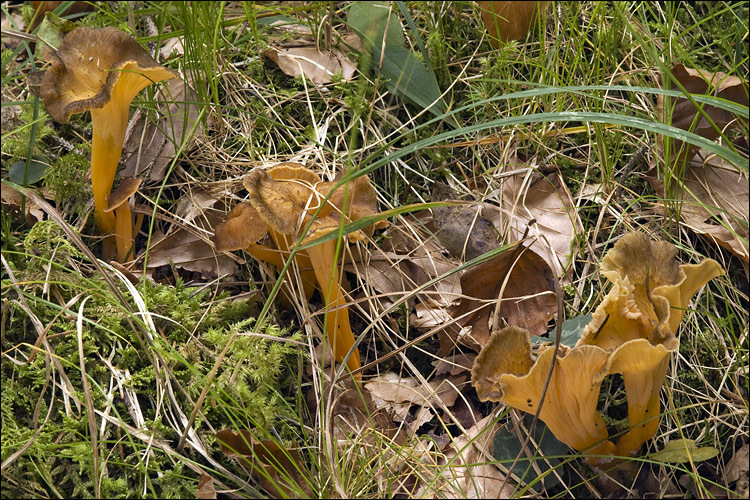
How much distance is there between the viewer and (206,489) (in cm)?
196

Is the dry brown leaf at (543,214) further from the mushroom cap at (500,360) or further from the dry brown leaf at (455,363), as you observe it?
the mushroom cap at (500,360)

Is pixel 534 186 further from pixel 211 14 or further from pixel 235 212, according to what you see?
pixel 211 14

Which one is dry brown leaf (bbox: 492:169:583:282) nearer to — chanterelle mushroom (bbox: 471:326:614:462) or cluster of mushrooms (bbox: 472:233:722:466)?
cluster of mushrooms (bbox: 472:233:722:466)

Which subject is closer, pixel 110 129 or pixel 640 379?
pixel 640 379

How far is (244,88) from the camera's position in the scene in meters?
2.95

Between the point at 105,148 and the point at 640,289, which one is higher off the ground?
the point at 105,148

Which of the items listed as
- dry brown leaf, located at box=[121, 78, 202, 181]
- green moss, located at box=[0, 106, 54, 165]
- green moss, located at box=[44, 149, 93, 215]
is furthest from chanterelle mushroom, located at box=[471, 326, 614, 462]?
green moss, located at box=[0, 106, 54, 165]

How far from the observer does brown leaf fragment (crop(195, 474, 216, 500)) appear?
195 cm

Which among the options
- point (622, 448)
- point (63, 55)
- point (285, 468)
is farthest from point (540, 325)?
point (63, 55)

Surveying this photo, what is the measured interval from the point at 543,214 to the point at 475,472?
111cm

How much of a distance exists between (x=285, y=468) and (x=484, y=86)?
6.01ft

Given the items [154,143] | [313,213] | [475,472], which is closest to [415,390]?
[475,472]

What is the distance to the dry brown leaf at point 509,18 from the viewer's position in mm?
2945

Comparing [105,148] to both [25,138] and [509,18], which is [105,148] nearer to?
[25,138]
